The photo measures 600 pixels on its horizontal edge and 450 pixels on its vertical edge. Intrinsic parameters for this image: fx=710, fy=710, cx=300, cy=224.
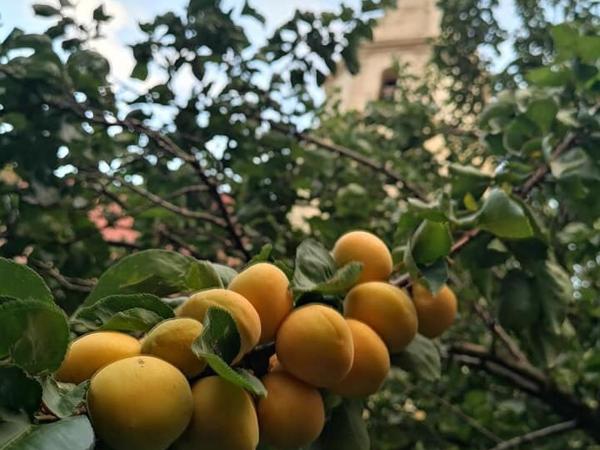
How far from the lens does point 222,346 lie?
2.58 ft

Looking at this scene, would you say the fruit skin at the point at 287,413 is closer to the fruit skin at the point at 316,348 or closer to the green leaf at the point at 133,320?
the fruit skin at the point at 316,348

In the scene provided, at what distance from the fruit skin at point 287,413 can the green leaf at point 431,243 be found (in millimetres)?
390

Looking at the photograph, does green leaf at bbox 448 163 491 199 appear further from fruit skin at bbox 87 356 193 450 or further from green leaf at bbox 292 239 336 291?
fruit skin at bbox 87 356 193 450

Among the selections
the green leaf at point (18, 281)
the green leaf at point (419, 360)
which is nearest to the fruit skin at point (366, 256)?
the green leaf at point (419, 360)

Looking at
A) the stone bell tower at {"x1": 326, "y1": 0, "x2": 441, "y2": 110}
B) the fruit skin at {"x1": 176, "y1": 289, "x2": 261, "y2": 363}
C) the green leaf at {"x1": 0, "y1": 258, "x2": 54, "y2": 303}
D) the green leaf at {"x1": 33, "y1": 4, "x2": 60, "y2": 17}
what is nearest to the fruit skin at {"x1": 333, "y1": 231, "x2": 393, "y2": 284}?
the fruit skin at {"x1": 176, "y1": 289, "x2": 261, "y2": 363}

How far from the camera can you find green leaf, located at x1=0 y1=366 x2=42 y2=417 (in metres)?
0.64

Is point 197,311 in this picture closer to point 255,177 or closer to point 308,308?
point 308,308

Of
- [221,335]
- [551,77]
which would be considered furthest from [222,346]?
[551,77]

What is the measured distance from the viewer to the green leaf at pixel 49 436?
1.92ft

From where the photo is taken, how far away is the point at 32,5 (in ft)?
7.34

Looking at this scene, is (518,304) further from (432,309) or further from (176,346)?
(176,346)

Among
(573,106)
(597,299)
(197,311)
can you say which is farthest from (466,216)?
(597,299)

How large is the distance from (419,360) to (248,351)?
1.41ft

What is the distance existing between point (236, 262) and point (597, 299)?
1685 mm
